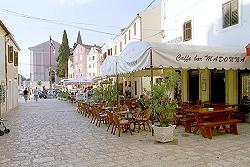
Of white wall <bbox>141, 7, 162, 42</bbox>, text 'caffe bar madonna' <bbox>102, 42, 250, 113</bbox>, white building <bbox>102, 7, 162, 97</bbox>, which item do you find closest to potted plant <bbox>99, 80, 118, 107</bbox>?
text 'caffe bar madonna' <bbox>102, 42, 250, 113</bbox>

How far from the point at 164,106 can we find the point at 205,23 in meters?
7.89

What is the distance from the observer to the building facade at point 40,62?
73.2 m

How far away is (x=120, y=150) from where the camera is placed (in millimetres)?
7602

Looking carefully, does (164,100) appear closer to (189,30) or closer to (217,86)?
(217,86)

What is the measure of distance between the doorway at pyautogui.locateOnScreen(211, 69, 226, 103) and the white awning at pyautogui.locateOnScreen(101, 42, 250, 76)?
9.00ft

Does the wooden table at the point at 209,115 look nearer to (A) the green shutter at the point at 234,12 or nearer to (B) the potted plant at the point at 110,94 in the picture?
(A) the green shutter at the point at 234,12

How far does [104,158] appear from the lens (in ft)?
22.5

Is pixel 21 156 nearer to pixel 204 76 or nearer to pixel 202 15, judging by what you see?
pixel 204 76

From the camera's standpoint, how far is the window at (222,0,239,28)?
12508 mm

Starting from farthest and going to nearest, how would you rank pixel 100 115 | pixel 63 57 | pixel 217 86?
pixel 63 57, pixel 217 86, pixel 100 115

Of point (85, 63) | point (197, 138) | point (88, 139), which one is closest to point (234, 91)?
point (197, 138)

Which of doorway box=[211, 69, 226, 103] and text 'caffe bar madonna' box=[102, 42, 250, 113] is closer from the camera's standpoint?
text 'caffe bar madonna' box=[102, 42, 250, 113]

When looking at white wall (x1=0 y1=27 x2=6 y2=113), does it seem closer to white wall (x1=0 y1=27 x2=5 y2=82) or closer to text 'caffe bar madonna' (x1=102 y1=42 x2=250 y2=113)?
white wall (x1=0 y1=27 x2=5 y2=82)

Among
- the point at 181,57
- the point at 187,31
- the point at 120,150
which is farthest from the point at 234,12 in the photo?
the point at 120,150
